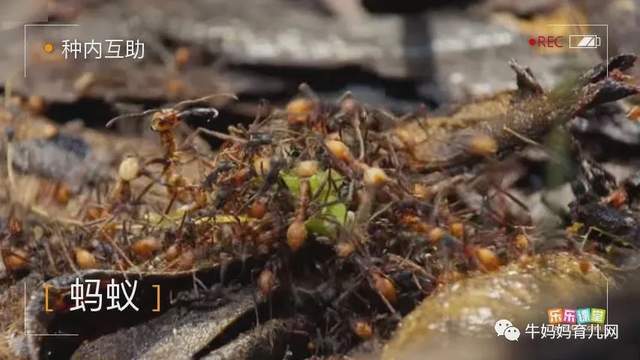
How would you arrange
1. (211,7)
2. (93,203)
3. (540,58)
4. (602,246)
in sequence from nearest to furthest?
(602,246)
(93,203)
(540,58)
(211,7)

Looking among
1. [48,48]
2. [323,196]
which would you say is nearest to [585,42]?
[323,196]

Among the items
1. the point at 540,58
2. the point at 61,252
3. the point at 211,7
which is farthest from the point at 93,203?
the point at 540,58

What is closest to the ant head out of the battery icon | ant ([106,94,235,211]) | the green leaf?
ant ([106,94,235,211])

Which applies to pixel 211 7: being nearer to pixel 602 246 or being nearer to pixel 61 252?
pixel 61 252

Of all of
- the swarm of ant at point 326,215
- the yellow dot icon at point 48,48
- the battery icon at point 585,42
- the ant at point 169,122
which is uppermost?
the yellow dot icon at point 48,48

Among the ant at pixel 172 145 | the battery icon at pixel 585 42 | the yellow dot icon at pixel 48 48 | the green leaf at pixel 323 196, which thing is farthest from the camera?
the yellow dot icon at pixel 48 48

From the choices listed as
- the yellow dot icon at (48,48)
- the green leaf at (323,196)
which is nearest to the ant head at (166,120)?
the green leaf at (323,196)

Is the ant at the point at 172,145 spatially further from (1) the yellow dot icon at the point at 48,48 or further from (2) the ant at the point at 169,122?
(1) the yellow dot icon at the point at 48,48
